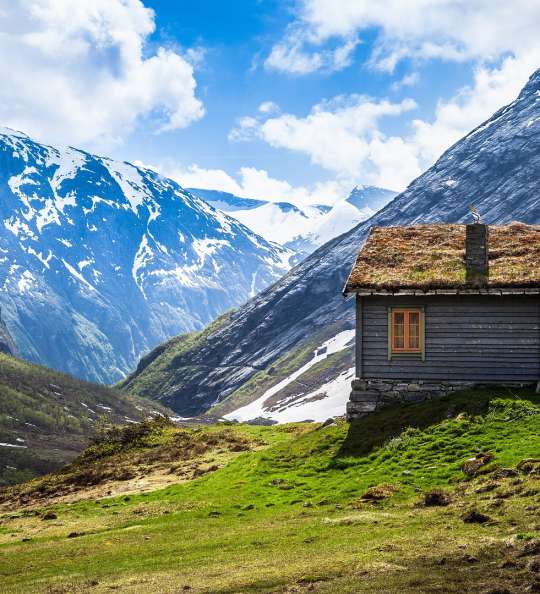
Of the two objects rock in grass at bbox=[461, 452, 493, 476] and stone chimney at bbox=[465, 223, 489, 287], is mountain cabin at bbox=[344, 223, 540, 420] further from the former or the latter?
rock in grass at bbox=[461, 452, 493, 476]

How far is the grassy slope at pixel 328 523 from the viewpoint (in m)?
16.5

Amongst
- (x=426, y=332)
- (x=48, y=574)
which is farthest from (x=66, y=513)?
(x=426, y=332)

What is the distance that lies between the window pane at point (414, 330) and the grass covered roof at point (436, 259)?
55.4 inches

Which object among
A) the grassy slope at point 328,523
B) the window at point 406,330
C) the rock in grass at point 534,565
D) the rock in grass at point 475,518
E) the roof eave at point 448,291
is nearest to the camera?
the rock in grass at point 534,565

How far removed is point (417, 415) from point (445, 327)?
509 cm

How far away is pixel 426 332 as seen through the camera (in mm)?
36031

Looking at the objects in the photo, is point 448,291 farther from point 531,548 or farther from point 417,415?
point 531,548

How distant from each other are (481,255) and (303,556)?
22064 millimetres

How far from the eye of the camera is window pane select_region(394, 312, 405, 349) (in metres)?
36.2

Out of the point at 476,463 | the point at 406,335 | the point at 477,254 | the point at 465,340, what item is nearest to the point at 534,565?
the point at 476,463

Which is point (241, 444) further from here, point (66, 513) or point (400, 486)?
point (400, 486)

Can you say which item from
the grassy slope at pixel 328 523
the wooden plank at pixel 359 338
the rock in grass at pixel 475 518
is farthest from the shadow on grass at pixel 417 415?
the rock in grass at pixel 475 518

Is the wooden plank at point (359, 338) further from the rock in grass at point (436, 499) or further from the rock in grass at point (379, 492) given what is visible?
the rock in grass at point (436, 499)

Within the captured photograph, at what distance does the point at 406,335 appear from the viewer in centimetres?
3622
